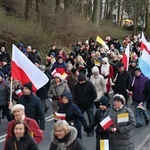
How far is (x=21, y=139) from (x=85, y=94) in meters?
4.97

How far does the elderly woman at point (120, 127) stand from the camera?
24.7 feet

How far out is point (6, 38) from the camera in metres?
23.4

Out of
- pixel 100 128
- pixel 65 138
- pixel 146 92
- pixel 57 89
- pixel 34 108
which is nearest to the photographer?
pixel 65 138

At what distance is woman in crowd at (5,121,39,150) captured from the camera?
235 inches

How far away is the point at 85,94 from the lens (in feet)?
35.6

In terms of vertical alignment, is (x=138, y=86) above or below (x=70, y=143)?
Result: below

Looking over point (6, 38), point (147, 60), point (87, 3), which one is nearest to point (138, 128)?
point (147, 60)

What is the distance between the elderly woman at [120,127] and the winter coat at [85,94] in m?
3.05

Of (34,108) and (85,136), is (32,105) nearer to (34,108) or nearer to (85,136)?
(34,108)

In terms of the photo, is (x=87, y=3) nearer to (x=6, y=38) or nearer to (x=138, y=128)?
(x=6, y=38)

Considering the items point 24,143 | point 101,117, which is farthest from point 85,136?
point 24,143

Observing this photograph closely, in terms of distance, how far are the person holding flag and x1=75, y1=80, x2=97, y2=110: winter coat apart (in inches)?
120

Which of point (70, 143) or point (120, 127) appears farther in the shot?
point (120, 127)

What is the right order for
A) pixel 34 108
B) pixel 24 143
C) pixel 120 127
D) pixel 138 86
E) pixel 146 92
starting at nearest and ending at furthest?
pixel 24 143 < pixel 120 127 < pixel 34 108 < pixel 146 92 < pixel 138 86
